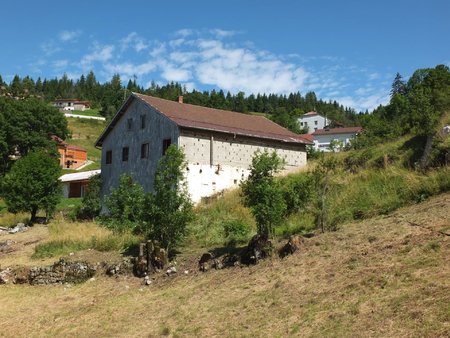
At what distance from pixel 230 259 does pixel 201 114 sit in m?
18.6

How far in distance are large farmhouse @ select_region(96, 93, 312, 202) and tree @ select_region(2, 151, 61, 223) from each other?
15.2ft

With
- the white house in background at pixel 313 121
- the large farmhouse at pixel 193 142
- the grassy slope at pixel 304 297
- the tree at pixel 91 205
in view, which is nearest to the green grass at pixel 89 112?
the white house in background at pixel 313 121

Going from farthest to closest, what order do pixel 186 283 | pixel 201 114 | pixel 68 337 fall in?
pixel 201 114, pixel 186 283, pixel 68 337

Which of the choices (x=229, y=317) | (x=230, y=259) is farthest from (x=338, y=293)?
(x=230, y=259)

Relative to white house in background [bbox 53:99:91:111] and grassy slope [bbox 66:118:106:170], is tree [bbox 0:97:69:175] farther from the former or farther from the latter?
white house in background [bbox 53:99:91:111]

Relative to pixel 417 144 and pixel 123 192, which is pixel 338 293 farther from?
pixel 123 192

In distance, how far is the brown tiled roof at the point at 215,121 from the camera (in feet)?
90.1

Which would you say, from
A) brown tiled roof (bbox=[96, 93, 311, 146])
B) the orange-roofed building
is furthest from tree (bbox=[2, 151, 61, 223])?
the orange-roofed building

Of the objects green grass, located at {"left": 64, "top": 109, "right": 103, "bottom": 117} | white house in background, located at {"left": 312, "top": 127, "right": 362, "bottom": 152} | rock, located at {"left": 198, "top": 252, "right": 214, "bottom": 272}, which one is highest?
green grass, located at {"left": 64, "top": 109, "right": 103, "bottom": 117}

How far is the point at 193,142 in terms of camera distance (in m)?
26.7

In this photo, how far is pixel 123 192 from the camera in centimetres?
2186

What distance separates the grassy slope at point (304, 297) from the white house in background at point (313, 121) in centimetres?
10981

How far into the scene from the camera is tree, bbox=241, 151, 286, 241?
13.3 metres

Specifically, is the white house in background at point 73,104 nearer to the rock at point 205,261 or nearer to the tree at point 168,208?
the tree at point 168,208
